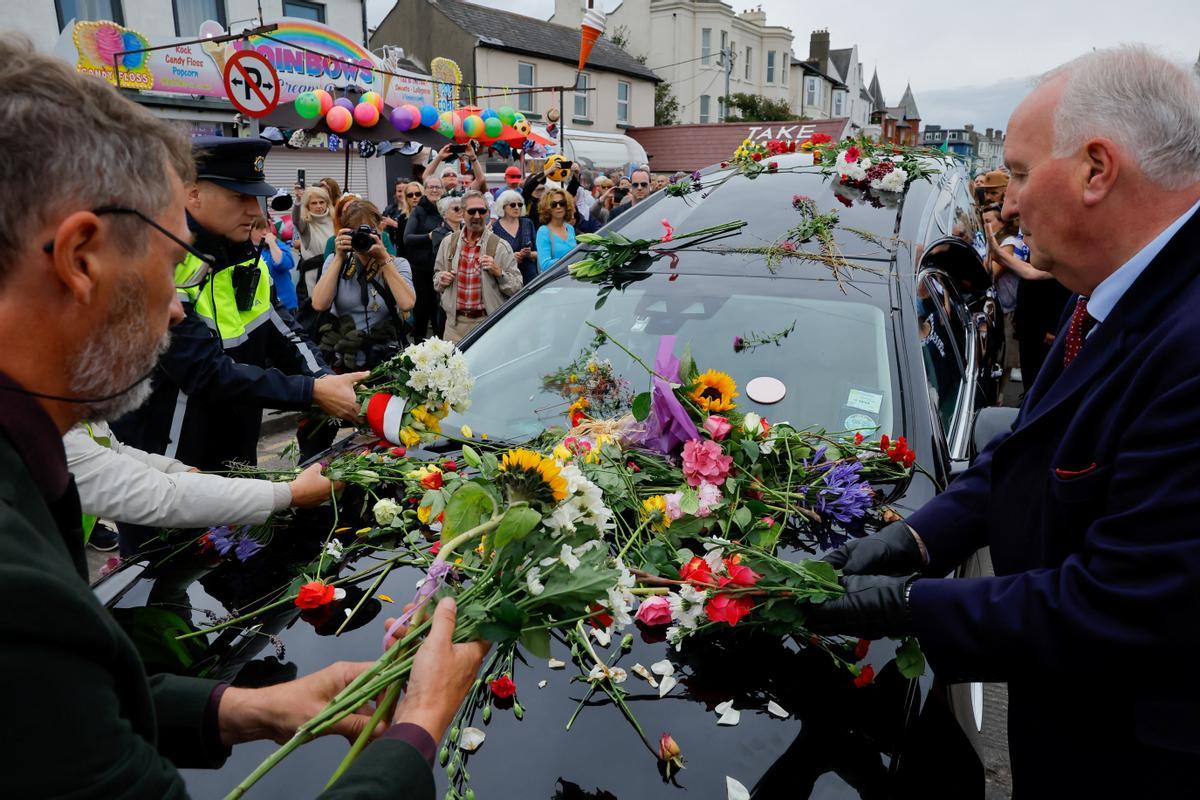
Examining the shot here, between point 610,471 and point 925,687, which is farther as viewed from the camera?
point 610,471

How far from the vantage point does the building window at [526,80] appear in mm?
29969

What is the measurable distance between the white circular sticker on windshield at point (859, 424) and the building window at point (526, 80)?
29460 mm

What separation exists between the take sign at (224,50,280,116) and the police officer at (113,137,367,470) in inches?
219

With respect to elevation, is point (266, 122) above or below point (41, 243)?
above

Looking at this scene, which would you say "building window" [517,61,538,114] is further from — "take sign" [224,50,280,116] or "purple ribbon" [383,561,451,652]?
"purple ribbon" [383,561,451,652]

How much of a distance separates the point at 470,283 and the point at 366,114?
624 centimetres

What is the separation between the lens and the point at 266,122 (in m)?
11.4

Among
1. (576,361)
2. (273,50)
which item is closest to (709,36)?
(273,50)

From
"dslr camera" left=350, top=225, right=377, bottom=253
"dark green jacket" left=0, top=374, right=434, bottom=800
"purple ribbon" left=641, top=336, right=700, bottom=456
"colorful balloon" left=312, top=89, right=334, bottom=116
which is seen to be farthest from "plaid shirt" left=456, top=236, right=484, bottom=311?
"colorful balloon" left=312, top=89, right=334, bottom=116

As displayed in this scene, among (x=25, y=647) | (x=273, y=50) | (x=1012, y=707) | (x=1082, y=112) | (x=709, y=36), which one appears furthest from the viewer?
(x=709, y=36)

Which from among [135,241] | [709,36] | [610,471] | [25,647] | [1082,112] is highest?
[709,36]

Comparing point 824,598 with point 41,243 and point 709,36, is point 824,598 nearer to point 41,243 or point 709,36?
point 41,243

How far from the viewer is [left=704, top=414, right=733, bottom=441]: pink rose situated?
2.21m

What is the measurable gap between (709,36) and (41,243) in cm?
4639
